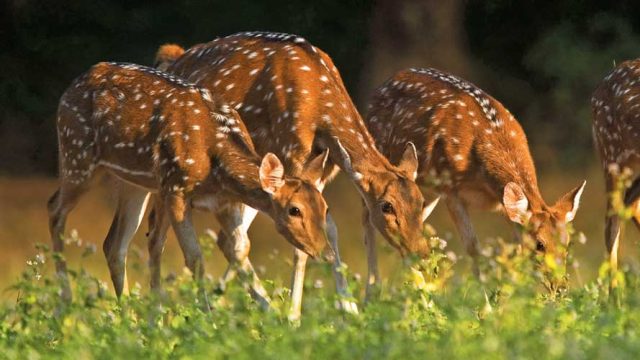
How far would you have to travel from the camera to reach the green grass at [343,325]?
28.6 feet

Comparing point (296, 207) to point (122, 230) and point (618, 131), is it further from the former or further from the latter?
point (618, 131)

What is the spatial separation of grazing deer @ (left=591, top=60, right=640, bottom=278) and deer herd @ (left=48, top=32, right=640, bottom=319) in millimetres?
17

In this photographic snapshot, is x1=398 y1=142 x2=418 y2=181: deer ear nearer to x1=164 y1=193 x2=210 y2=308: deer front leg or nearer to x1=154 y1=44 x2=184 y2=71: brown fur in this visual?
x1=164 y1=193 x2=210 y2=308: deer front leg

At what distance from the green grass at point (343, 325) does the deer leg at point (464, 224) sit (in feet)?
9.52

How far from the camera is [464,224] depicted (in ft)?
43.8

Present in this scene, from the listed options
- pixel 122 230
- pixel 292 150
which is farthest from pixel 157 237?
pixel 292 150

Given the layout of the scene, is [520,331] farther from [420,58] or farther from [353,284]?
[420,58]

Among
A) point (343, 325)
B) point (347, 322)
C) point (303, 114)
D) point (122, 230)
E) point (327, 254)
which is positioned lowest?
point (122, 230)

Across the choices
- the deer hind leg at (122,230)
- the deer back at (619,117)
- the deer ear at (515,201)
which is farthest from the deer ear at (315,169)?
the deer back at (619,117)

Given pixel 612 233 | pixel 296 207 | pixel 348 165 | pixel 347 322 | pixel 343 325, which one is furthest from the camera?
pixel 612 233

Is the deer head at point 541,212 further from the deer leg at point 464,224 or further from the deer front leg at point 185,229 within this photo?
the deer front leg at point 185,229

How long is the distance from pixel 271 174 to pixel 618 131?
3603 millimetres

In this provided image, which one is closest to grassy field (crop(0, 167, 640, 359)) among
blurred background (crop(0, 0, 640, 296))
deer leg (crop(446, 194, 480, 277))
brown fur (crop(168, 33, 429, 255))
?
brown fur (crop(168, 33, 429, 255))

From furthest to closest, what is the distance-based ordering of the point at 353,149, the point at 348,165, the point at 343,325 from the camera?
the point at 353,149, the point at 348,165, the point at 343,325
